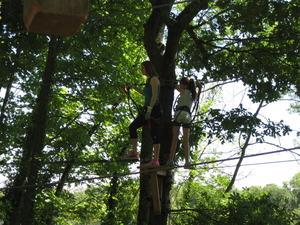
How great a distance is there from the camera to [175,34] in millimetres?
8180

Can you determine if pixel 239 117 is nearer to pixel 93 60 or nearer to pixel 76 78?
pixel 76 78

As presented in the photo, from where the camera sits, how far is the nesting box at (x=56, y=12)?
2.22 meters

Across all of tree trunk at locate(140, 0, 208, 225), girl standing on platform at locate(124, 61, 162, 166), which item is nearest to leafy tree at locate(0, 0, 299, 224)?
tree trunk at locate(140, 0, 208, 225)

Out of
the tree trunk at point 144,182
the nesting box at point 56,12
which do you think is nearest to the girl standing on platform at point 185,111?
the tree trunk at point 144,182

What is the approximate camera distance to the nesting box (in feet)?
7.29

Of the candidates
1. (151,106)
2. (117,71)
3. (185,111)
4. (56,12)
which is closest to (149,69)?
(151,106)

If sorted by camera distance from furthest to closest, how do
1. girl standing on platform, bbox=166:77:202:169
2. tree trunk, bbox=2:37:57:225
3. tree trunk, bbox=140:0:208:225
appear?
tree trunk, bbox=2:37:57:225
tree trunk, bbox=140:0:208:225
girl standing on platform, bbox=166:77:202:169

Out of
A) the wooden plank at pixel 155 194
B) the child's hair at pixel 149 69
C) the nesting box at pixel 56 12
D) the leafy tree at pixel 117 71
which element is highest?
the leafy tree at pixel 117 71

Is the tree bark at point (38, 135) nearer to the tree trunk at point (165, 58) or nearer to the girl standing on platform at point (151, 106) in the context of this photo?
the tree trunk at point (165, 58)

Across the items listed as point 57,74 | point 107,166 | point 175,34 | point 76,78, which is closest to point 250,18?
point 175,34

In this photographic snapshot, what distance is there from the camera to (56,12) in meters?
2.24

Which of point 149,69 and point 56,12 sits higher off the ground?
point 149,69

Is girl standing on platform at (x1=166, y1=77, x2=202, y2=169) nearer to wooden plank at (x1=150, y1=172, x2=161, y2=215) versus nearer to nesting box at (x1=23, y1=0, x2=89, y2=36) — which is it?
wooden plank at (x1=150, y1=172, x2=161, y2=215)

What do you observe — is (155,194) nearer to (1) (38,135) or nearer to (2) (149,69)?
(2) (149,69)
